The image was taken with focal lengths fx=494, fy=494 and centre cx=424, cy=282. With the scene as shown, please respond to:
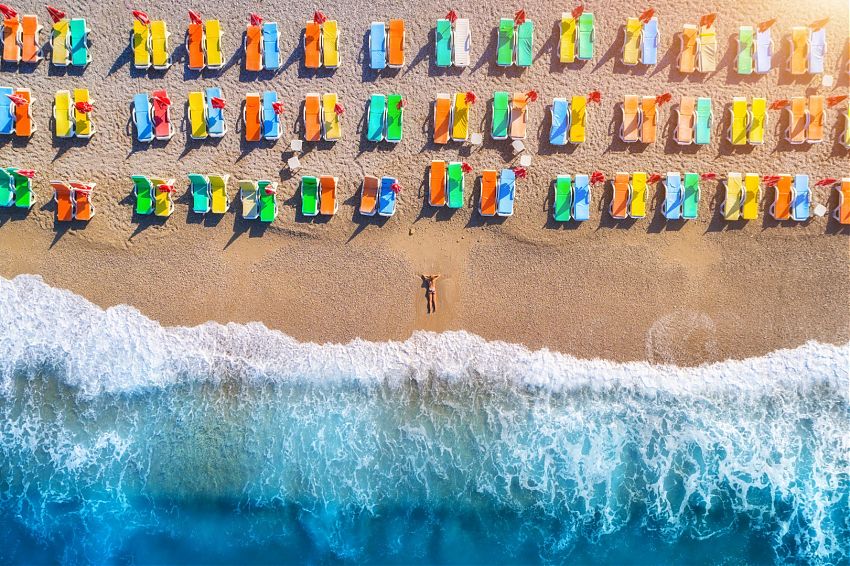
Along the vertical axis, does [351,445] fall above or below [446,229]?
below

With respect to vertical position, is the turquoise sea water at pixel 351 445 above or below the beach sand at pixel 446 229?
below

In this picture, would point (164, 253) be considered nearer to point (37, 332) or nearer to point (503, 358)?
point (37, 332)

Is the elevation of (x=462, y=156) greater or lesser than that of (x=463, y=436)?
greater

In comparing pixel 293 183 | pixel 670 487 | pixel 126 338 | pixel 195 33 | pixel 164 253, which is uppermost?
pixel 195 33

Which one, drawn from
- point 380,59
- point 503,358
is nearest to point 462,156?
point 380,59

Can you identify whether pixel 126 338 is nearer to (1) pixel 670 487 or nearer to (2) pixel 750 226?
(1) pixel 670 487
